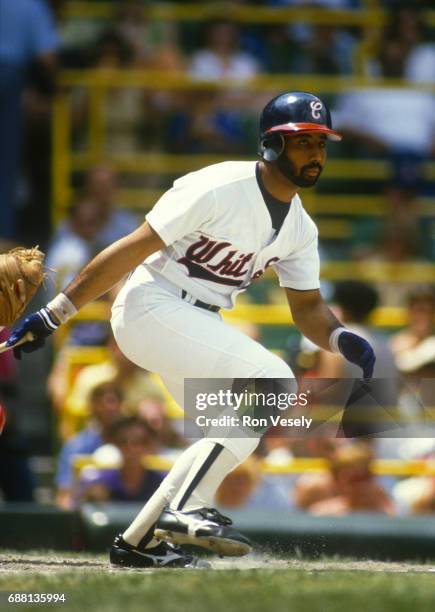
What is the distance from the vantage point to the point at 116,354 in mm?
7621

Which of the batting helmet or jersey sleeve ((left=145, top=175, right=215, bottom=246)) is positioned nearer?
jersey sleeve ((left=145, top=175, right=215, bottom=246))

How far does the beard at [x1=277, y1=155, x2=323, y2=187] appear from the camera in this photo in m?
5.18

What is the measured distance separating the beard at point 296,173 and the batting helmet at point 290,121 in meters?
0.03

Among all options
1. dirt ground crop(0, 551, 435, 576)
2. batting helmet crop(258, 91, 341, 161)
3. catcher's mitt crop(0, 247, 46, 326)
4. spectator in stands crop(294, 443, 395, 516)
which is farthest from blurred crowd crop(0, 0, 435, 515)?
catcher's mitt crop(0, 247, 46, 326)

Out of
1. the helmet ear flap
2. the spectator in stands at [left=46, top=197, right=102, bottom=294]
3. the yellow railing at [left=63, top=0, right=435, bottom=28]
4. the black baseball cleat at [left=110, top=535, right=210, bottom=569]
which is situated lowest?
the black baseball cleat at [left=110, top=535, right=210, bottom=569]

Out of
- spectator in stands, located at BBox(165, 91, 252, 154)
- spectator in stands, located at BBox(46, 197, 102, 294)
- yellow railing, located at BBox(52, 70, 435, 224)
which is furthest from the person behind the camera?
spectator in stands, located at BBox(165, 91, 252, 154)

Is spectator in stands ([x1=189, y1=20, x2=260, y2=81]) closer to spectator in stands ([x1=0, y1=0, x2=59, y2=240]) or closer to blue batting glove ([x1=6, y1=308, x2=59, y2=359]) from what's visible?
spectator in stands ([x1=0, y1=0, x2=59, y2=240])

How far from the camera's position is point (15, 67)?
893 centimetres

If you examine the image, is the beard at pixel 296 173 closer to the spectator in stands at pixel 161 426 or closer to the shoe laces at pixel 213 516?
the shoe laces at pixel 213 516

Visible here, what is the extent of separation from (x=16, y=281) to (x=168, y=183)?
14.9 ft

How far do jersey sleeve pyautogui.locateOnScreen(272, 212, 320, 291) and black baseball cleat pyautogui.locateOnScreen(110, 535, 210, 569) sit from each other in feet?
3.72

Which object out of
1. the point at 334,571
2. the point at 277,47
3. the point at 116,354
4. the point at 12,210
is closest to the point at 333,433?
the point at 334,571

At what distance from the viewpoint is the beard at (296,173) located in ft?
17.0

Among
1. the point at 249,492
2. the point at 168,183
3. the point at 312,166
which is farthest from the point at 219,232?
the point at 168,183
